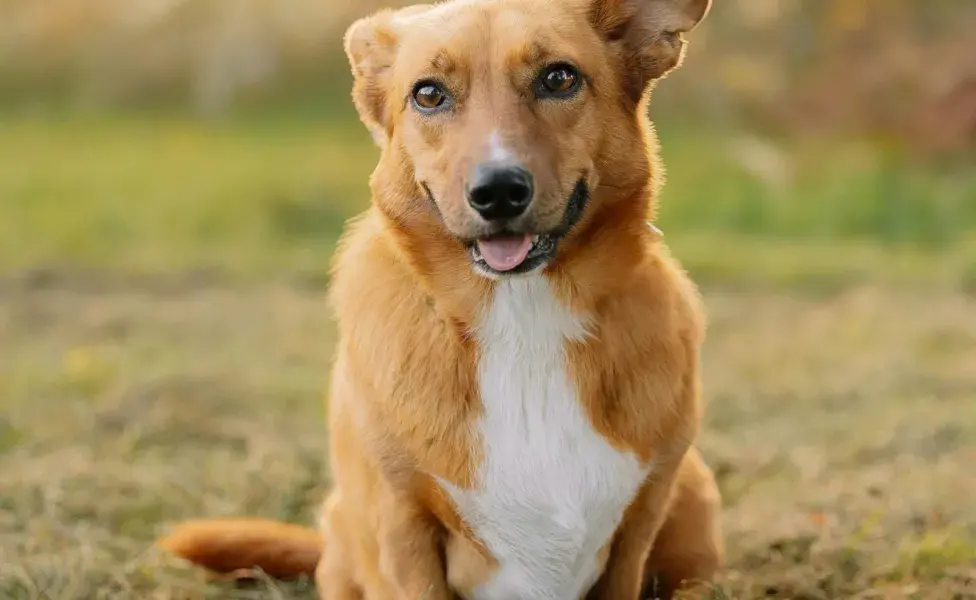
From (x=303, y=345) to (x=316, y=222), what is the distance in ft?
6.51

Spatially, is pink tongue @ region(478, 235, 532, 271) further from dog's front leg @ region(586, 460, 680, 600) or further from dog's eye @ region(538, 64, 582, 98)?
dog's front leg @ region(586, 460, 680, 600)

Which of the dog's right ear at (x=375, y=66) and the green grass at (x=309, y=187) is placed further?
the green grass at (x=309, y=187)

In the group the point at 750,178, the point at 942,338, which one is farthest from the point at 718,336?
the point at 750,178

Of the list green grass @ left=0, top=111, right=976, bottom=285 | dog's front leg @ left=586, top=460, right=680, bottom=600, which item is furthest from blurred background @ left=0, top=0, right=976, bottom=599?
dog's front leg @ left=586, top=460, right=680, bottom=600

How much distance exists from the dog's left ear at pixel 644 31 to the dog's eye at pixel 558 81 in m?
0.19

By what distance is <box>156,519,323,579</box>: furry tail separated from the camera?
10.3 ft

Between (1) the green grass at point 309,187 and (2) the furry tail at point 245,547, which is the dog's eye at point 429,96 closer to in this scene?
(2) the furry tail at point 245,547

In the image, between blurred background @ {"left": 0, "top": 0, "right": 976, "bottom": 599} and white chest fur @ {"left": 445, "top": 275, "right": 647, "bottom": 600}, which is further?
blurred background @ {"left": 0, "top": 0, "right": 976, "bottom": 599}

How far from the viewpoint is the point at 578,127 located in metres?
2.44

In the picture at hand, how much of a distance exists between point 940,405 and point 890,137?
3525 millimetres

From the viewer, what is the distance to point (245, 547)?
10.3ft

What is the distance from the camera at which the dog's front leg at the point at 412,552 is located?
2.51m

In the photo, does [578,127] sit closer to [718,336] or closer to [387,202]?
[387,202]

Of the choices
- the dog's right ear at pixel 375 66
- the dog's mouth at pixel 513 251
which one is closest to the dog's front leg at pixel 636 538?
the dog's mouth at pixel 513 251
